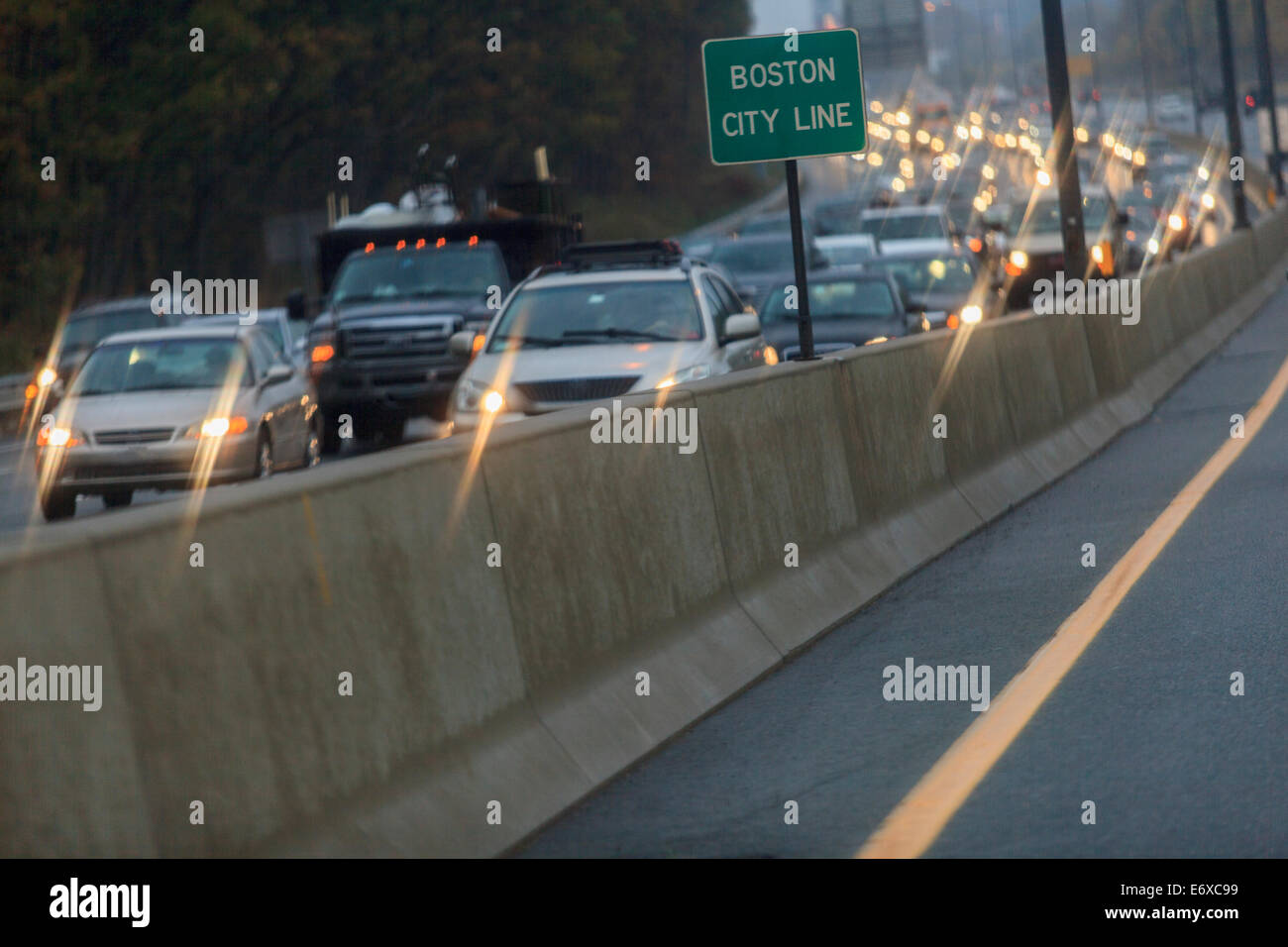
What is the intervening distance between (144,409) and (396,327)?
14.9 feet

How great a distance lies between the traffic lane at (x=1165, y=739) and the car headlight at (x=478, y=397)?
22.1 ft

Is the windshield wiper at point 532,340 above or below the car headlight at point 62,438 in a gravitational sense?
above

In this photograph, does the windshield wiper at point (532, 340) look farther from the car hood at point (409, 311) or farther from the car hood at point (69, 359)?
the car hood at point (69, 359)

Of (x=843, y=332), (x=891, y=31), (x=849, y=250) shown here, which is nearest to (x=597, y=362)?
(x=843, y=332)

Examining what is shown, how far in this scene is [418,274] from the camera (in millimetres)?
24094

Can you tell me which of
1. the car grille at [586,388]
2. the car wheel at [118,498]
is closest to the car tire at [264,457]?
the car wheel at [118,498]

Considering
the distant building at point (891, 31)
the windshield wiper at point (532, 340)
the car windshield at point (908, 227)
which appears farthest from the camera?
the distant building at point (891, 31)

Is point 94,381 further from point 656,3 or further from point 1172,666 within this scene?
point 656,3

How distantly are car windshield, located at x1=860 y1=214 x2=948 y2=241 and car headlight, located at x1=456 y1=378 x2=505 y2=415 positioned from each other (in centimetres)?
2281

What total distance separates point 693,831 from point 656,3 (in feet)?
307

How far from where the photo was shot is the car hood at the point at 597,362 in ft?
53.9

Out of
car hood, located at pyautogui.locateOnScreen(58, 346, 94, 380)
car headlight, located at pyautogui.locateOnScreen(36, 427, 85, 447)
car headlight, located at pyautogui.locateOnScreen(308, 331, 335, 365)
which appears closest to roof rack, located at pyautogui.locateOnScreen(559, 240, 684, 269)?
car headlight, located at pyautogui.locateOnScreen(308, 331, 335, 365)

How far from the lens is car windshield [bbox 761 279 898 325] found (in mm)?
24406
